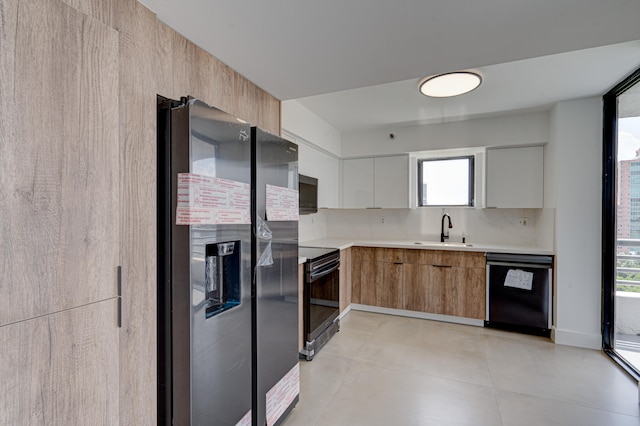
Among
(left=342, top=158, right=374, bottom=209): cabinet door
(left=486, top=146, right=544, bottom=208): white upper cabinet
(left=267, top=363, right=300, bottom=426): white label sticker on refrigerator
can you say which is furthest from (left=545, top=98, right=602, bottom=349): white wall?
(left=267, top=363, right=300, bottom=426): white label sticker on refrigerator

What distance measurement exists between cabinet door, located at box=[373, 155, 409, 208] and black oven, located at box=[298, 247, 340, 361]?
1332mm

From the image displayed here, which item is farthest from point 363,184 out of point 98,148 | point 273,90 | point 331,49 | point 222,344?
point 98,148

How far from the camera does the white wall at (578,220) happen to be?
2967 millimetres

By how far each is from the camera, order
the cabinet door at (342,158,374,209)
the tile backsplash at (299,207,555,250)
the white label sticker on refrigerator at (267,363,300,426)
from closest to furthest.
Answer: the white label sticker on refrigerator at (267,363,300,426)
the tile backsplash at (299,207,555,250)
the cabinet door at (342,158,374,209)

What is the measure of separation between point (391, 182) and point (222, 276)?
3299 mm

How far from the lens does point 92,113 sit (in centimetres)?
100

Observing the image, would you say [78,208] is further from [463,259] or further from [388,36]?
[463,259]

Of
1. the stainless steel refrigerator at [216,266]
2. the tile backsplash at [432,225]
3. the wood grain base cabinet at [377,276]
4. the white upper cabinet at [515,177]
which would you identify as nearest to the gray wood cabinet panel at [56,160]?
the stainless steel refrigerator at [216,266]

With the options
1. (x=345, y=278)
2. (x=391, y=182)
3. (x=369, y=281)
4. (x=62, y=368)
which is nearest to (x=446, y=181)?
(x=391, y=182)

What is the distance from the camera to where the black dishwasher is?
10.7 ft

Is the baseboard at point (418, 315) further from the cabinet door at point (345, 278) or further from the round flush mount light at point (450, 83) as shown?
the round flush mount light at point (450, 83)

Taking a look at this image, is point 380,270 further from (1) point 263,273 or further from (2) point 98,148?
(2) point 98,148

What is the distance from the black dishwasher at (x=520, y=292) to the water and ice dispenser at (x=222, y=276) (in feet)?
10.5

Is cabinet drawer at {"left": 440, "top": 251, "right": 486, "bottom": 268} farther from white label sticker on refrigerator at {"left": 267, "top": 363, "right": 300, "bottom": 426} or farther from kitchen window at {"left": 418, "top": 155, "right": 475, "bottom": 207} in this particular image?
white label sticker on refrigerator at {"left": 267, "top": 363, "right": 300, "bottom": 426}
